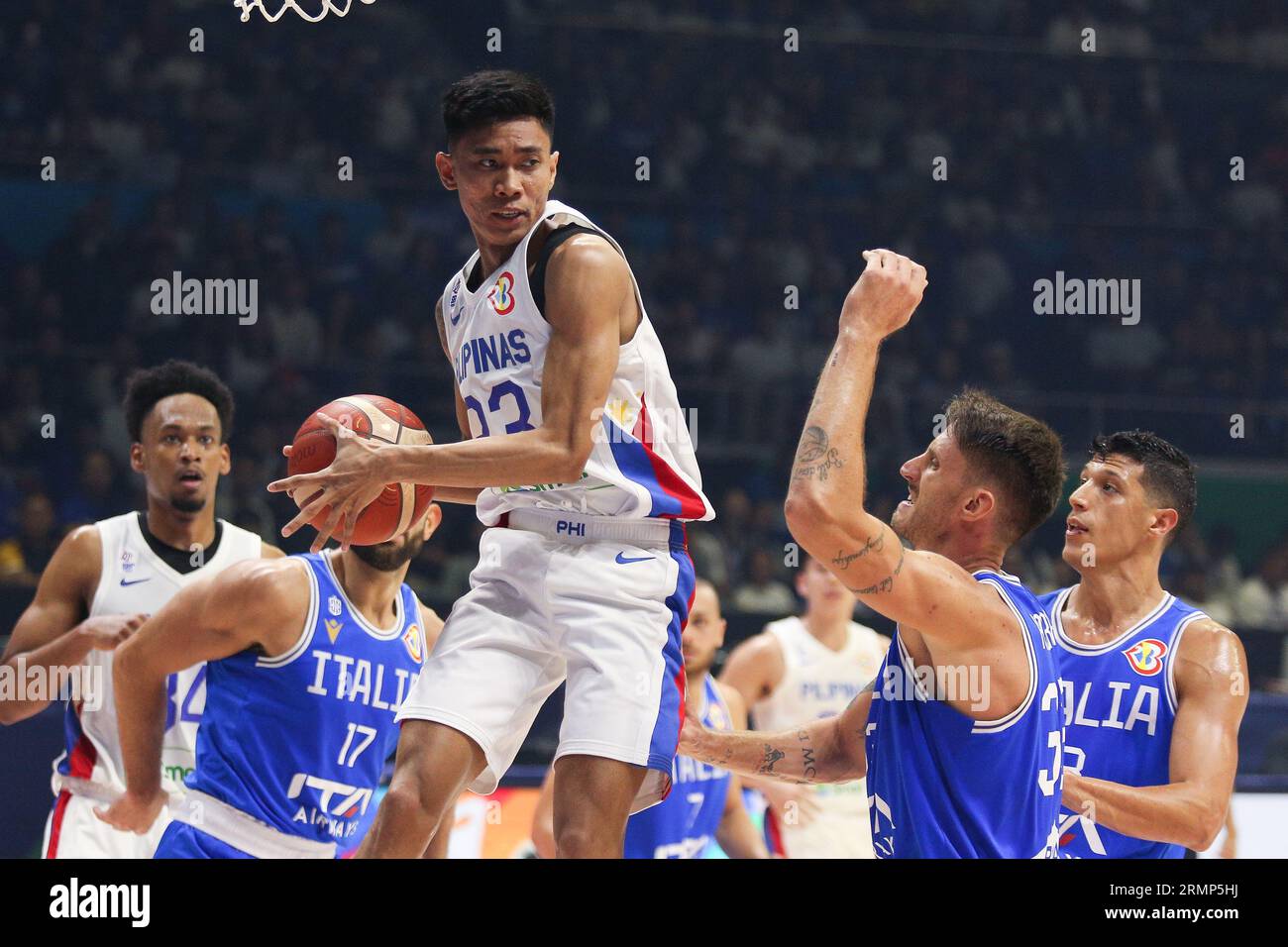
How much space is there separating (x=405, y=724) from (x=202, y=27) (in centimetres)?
997

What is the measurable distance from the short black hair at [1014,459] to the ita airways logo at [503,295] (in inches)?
39.5

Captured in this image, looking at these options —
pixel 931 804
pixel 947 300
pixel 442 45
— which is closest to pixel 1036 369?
pixel 947 300

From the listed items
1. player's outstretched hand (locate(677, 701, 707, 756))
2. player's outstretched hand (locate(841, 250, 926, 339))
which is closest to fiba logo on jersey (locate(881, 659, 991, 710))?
player's outstretched hand (locate(677, 701, 707, 756))

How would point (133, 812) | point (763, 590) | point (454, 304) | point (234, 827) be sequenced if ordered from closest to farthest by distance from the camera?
point (454, 304)
point (234, 827)
point (133, 812)
point (763, 590)

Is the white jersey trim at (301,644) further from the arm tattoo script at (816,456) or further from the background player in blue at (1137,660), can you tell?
the background player in blue at (1137,660)

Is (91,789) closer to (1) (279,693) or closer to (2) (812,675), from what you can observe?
(1) (279,693)

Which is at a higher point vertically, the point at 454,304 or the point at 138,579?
the point at 454,304

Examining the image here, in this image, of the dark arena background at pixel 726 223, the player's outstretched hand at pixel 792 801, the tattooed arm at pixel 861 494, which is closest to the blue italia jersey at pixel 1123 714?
the tattooed arm at pixel 861 494

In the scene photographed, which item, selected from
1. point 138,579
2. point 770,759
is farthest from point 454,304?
point 138,579

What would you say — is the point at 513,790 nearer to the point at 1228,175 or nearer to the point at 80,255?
the point at 80,255

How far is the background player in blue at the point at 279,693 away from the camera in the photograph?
378 centimetres

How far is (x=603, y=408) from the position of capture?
3.21 meters

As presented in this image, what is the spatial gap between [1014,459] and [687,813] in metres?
2.82

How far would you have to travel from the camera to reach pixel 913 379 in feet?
36.9
